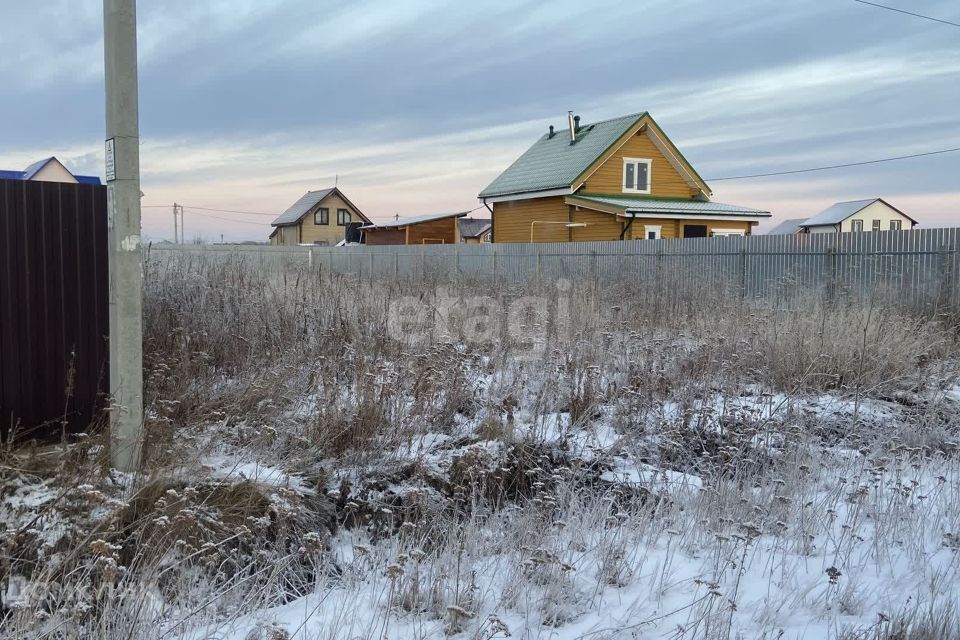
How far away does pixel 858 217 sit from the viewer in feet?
188

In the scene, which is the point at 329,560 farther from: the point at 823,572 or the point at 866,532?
the point at 866,532

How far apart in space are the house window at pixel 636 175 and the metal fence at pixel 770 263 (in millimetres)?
8784

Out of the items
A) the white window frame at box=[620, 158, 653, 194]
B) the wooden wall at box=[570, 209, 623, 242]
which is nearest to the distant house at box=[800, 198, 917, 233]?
the white window frame at box=[620, 158, 653, 194]

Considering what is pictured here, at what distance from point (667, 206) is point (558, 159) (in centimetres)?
513

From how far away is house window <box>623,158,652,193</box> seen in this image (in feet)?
86.8

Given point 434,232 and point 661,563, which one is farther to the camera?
point 434,232

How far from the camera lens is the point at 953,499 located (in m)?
4.42

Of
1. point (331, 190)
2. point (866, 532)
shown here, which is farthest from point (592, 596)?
point (331, 190)

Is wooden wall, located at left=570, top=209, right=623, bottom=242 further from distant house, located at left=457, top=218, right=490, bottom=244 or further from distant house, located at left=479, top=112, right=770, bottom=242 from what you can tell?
distant house, located at left=457, top=218, right=490, bottom=244

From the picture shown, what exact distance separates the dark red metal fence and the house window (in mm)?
23657

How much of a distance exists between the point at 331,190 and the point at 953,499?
54799 millimetres

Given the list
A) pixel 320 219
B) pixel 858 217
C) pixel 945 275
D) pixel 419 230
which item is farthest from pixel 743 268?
pixel 858 217

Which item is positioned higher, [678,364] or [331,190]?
[331,190]

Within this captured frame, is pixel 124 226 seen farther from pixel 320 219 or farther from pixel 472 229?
pixel 472 229
